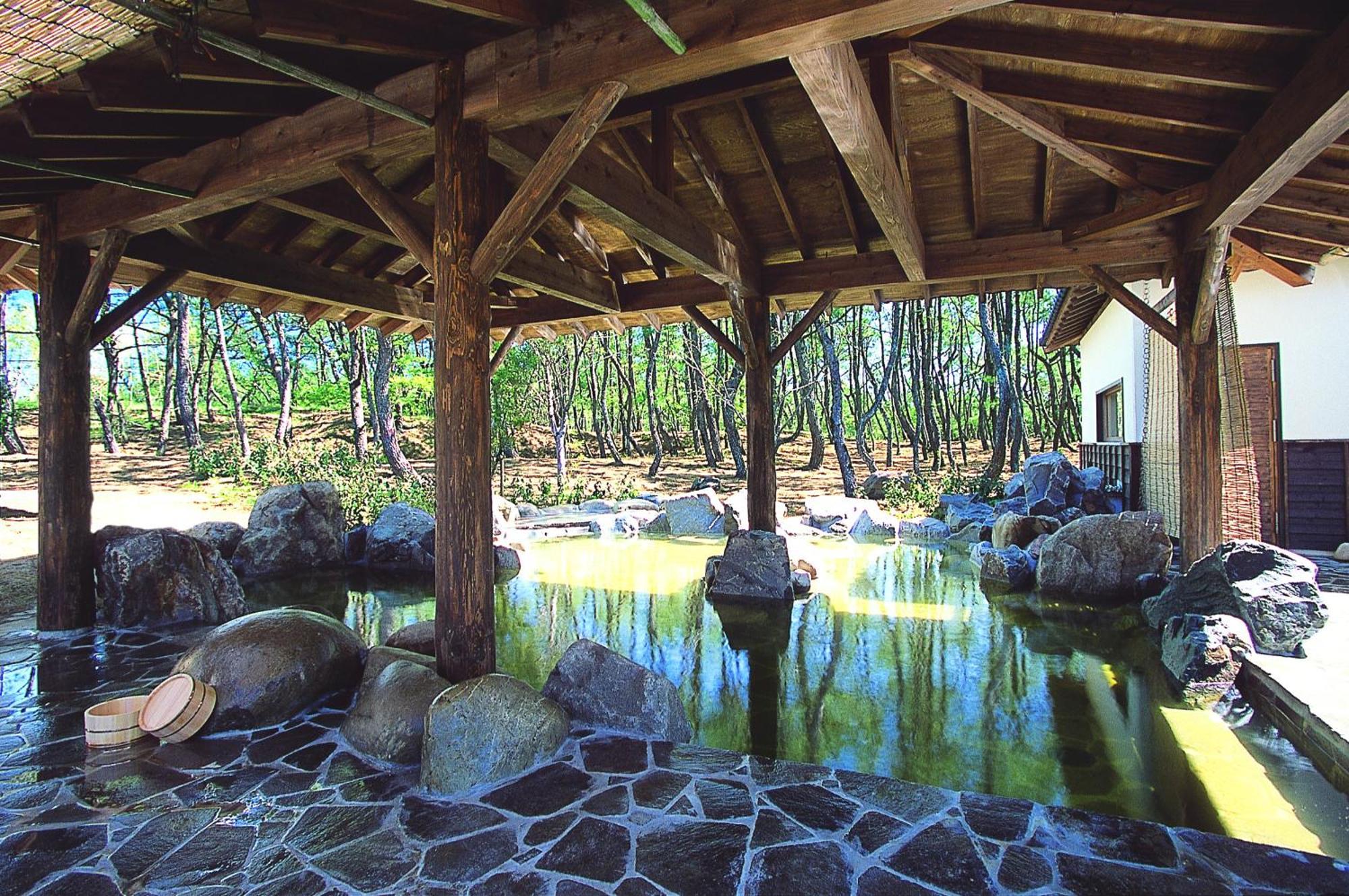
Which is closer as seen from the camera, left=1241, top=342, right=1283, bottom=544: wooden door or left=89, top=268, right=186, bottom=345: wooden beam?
left=89, top=268, right=186, bottom=345: wooden beam

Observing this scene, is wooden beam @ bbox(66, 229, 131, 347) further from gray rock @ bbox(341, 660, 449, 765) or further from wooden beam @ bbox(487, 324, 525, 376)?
gray rock @ bbox(341, 660, 449, 765)

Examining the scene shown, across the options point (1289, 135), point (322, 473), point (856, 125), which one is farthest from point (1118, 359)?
point (322, 473)

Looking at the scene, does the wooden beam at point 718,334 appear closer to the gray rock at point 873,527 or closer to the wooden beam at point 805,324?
the wooden beam at point 805,324

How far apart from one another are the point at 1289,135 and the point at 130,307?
7.46 meters

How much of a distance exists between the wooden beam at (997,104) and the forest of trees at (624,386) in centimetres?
870

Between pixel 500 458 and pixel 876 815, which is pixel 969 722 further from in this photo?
pixel 500 458

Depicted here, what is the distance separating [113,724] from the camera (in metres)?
3.20

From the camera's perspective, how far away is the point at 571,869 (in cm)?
221

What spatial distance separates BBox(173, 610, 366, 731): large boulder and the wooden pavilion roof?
8.63 feet

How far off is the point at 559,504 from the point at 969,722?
11.0 metres

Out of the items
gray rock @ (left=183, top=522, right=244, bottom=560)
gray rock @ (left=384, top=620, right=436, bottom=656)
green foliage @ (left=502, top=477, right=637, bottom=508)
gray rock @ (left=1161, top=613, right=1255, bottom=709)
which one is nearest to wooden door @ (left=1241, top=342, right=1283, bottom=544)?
gray rock @ (left=1161, top=613, right=1255, bottom=709)

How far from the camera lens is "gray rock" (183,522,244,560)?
27.2 ft

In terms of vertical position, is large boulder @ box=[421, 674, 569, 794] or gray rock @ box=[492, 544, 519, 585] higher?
large boulder @ box=[421, 674, 569, 794]

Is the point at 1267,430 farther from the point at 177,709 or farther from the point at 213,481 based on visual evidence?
the point at 213,481
